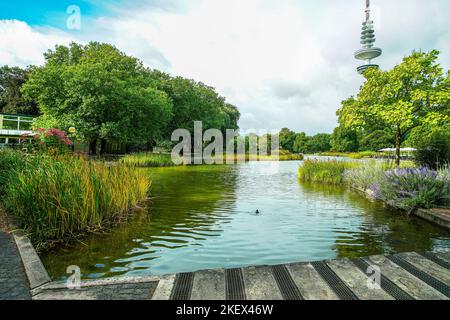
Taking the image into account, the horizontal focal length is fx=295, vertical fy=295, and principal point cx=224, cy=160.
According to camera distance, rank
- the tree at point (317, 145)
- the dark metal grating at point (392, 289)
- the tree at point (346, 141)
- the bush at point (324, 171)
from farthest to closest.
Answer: the tree at point (317, 145)
the tree at point (346, 141)
the bush at point (324, 171)
the dark metal grating at point (392, 289)

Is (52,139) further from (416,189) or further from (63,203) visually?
(416,189)

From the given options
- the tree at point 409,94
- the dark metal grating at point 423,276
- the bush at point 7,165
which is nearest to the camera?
the dark metal grating at point 423,276

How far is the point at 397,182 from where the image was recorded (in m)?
8.07

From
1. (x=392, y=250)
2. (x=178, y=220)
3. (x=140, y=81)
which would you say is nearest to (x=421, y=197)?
(x=392, y=250)

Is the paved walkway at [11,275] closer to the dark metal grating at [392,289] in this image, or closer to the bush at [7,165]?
the dark metal grating at [392,289]

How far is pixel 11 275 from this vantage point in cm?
325

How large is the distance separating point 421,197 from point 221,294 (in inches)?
259

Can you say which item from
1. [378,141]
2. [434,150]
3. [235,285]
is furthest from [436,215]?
[378,141]

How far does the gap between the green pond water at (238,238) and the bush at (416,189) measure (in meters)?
0.38

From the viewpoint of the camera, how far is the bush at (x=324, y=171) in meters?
14.5

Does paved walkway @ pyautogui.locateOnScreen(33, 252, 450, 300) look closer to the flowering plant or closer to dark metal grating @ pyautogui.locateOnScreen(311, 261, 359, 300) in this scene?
dark metal grating @ pyautogui.locateOnScreen(311, 261, 359, 300)

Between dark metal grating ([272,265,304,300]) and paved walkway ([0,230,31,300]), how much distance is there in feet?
7.97

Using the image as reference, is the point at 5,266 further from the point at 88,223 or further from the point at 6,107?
the point at 6,107

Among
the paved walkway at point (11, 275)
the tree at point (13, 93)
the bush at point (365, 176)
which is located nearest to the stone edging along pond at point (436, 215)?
the bush at point (365, 176)
